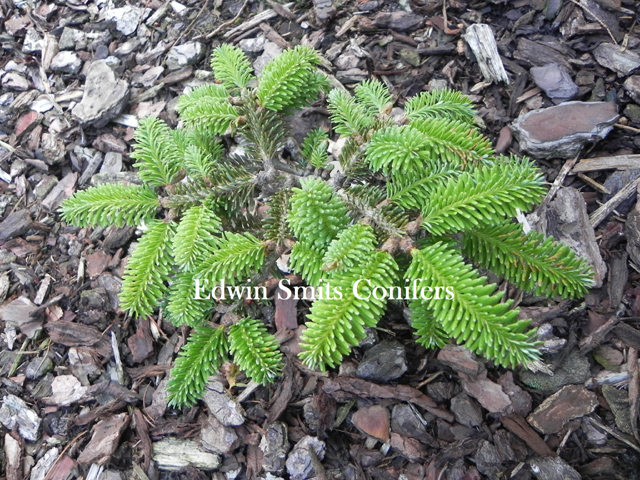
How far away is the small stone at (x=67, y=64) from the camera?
11.5 ft

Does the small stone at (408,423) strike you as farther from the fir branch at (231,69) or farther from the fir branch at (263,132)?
the fir branch at (231,69)

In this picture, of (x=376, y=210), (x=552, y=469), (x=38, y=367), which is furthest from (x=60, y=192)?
(x=552, y=469)

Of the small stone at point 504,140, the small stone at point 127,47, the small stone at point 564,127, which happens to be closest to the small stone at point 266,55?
the small stone at point 127,47

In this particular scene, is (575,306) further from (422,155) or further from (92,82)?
(92,82)

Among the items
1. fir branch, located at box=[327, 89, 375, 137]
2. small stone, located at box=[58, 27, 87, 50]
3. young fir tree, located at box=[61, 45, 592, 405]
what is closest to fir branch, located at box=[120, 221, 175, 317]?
young fir tree, located at box=[61, 45, 592, 405]

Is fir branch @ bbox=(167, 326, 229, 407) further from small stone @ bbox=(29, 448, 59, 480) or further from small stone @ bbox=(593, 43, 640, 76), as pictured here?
small stone @ bbox=(593, 43, 640, 76)

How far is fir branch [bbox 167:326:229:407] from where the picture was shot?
1.89 m

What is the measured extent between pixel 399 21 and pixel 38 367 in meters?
2.94

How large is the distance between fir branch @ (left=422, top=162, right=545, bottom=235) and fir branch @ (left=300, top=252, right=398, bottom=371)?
9.3 inches

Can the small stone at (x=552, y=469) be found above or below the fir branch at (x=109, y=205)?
below

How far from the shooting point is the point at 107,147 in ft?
10.5

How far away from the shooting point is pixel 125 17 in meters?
3.62

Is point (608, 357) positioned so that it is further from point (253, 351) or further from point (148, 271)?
point (148, 271)

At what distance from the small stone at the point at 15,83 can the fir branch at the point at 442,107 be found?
9.67 ft
